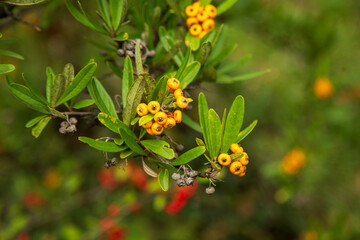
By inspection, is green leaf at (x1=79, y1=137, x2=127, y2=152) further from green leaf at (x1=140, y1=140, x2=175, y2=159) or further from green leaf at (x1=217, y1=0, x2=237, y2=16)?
green leaf at (x1=217, y1=0, x2=237, y2=16)

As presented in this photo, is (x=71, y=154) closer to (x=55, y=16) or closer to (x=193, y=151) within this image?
(x=55, y=16)

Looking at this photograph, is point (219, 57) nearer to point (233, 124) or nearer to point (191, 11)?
point (191, 11)

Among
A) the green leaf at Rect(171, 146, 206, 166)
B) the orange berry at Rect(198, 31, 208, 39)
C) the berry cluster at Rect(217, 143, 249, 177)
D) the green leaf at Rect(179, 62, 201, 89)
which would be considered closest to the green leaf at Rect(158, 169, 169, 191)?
the green leaf at Rect(171, 146, 206, 166)

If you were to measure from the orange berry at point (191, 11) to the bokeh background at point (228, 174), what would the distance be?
3.26 ft

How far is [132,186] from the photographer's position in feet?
8.00

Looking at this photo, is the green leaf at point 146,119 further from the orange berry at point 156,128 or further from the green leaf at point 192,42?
the green leaf at point 192,42

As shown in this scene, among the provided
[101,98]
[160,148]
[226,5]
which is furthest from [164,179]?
[226,5]

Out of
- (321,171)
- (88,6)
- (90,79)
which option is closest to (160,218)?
(321,171)

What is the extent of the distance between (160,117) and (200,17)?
471 mm

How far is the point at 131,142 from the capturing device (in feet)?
2.99

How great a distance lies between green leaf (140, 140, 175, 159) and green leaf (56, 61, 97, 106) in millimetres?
266

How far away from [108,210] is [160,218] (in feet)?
3.10

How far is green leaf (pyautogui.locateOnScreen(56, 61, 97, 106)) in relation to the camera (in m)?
0.96

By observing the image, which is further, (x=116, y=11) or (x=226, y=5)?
(x=226, y=5)
